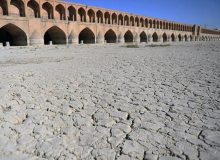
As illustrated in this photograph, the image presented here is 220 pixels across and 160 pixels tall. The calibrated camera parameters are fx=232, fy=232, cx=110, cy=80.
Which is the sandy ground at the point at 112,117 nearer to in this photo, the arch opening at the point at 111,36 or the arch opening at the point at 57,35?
the arch opening at the point at 57,35

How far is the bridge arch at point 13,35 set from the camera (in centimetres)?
1861

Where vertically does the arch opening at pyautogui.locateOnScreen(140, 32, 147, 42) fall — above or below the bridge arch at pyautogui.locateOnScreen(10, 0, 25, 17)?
below

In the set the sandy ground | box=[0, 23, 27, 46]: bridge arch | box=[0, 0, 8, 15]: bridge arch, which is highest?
box=[0, 0, 8, 15]: bridge arch

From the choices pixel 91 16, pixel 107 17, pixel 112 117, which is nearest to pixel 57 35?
pixel 91 16

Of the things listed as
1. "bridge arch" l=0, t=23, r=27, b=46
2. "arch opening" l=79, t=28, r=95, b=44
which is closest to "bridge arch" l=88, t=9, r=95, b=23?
"arch opening" l=79, t=28, r=95, b=44

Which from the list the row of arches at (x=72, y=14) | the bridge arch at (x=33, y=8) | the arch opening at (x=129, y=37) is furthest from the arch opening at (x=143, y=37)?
the bridge arch at (x=33, y=8)

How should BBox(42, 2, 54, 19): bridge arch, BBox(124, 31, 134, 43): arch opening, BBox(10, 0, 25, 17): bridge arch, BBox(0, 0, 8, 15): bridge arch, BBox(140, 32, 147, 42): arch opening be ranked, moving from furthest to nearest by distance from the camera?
BBox(140, 32, 147, 42): arch opening < BBox(124, 31, 134, 43): arch opening < BBox(42, 2, 54, 19): bridge arch < BBox(10, 0, 25, 17): bridge arch < BBox(0, 0, 8, 15): bridge arch

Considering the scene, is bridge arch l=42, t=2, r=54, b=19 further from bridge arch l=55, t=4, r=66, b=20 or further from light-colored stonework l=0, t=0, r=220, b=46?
bridge arch l=55, t=4, r=66, b=20

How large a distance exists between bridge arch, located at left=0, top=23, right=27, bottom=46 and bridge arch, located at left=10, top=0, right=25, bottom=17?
4.98 feet

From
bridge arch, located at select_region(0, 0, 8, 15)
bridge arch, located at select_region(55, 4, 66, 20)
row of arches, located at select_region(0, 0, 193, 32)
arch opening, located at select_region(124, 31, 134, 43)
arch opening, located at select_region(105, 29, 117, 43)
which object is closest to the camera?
bridge arch, located at select_region(0, 0, 8, 15)

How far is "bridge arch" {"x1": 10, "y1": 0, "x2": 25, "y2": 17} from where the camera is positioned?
1938 centimetres

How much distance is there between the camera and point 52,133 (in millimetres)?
2930

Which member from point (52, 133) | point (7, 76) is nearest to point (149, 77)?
point (52, 133)

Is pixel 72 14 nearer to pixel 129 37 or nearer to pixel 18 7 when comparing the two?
pixel 18 7
